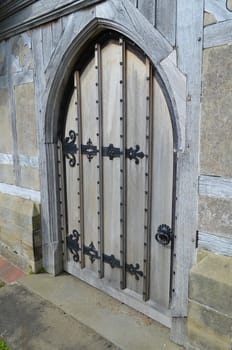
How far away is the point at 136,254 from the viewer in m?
1.90

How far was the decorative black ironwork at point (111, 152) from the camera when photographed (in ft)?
6.14

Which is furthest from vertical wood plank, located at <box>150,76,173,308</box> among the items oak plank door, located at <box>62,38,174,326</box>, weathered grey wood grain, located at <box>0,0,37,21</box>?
weathered grey wood grain, located at <box>0,0,37,21</box>

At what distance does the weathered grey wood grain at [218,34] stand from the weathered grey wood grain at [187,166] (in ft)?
0.11

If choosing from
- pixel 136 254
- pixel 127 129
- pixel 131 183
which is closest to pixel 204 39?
pixel 127 129

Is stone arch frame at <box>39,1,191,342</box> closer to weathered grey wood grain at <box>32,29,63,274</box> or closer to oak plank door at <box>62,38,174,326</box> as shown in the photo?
weathered grey wood grain at <box>32,29,63,274</box>

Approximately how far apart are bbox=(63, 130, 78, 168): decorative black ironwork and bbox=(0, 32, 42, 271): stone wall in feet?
0.88

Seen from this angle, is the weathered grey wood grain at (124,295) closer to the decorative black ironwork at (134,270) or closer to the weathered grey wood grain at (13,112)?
the decorative black ironwork at (134,270)

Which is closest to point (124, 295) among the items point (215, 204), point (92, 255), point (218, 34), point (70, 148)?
point (92, 255)

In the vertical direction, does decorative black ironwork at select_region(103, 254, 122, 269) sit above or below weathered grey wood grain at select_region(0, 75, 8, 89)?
below

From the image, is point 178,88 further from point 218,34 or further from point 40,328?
point 40,328

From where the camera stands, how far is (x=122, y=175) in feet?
6.08

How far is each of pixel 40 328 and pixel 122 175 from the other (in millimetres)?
1115

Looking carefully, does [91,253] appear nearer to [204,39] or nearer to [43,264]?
[43,264]

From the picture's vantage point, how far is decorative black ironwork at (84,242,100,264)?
2.18 metres
